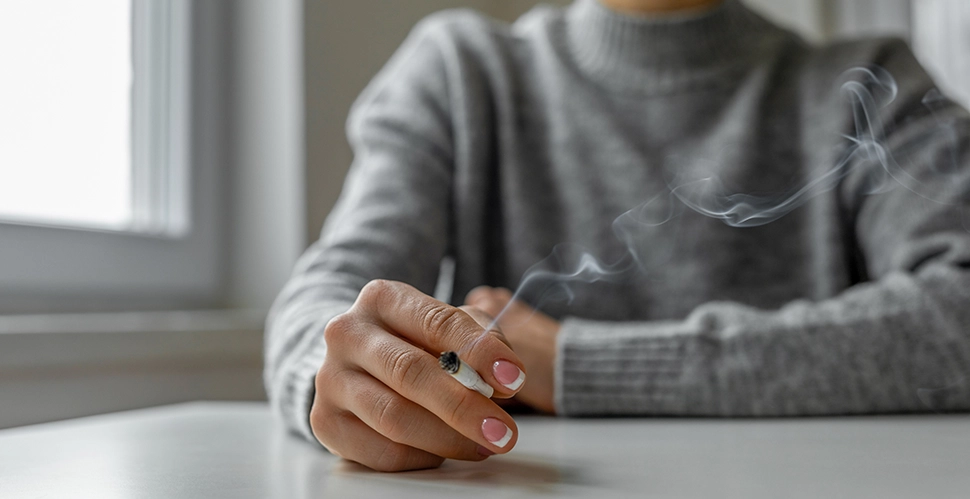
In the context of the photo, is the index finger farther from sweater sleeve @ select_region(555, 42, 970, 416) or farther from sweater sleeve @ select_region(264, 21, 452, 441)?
sweater sleeve @ select_region(555, 42, 970, 416)

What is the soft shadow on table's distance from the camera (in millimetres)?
397

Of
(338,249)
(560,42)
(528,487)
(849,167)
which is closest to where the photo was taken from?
(528,487)

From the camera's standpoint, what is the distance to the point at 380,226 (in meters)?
0.85

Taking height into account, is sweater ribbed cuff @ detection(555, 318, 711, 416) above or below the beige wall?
below

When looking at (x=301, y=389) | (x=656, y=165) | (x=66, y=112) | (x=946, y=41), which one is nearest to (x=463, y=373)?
(x=301, y=389)

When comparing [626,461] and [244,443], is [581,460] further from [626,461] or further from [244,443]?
[244,443]

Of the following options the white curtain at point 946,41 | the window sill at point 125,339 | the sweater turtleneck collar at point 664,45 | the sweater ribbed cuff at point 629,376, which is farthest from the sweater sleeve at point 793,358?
the white curtain at point 946,41

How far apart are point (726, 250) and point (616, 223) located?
0.49ft

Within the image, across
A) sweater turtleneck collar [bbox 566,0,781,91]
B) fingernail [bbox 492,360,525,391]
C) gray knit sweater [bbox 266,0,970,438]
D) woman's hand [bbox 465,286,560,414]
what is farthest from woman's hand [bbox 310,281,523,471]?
sweater turtleneck collar [bbox 566,0,781,91]

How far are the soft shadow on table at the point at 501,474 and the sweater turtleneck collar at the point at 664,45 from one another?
2.40 ft

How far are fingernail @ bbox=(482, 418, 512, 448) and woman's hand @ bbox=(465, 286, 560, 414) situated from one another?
0.97ft

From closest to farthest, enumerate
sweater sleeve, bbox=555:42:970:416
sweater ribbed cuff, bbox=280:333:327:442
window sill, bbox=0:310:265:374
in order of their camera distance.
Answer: sweater ribbed cuff, bbox=280:333:327:442
sweater sleeve, bbox=555:42:970:416
window sill, bbox=0:310:265:374

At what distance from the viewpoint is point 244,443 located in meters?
0.56

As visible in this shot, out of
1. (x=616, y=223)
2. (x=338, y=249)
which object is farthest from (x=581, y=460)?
(x=616, y=223)
